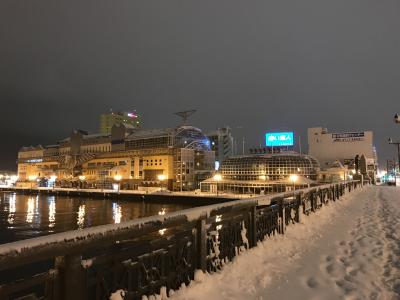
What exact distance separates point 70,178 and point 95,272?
121 meters

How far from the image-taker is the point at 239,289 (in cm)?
526

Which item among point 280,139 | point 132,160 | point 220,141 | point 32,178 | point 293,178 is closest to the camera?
point 293,178

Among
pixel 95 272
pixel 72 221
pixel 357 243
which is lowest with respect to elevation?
pixel 72 221

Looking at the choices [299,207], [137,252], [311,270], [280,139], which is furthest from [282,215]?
[280,139]

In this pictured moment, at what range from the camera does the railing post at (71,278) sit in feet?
10.2

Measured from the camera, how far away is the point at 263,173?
238 ft

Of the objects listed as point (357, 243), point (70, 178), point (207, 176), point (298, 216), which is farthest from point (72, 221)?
point (70, 178)

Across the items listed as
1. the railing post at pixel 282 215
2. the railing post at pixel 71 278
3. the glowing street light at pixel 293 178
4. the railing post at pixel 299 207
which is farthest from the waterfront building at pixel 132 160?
the railing post at pixel 71 278

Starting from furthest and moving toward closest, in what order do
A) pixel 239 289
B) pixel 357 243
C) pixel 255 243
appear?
1. pixel 357 243
2. pixel 255 243
3. pixel 239 289

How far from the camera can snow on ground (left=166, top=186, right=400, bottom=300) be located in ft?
16.6

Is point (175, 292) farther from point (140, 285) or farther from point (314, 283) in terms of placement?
point (314, 283)

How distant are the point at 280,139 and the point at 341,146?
159 ft

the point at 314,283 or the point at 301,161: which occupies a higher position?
the point at 301,161

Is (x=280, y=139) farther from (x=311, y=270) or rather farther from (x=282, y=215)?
(x=311, y=270)
